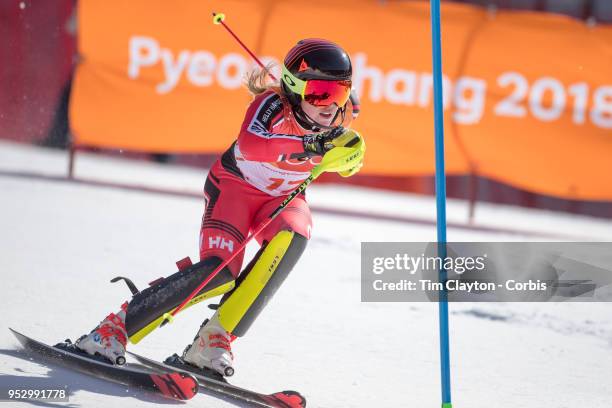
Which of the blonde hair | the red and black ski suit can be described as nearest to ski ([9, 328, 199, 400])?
the red and black ski suit

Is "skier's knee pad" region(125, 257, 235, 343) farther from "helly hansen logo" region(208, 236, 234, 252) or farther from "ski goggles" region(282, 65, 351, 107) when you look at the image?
"ski goggles" region(282, 65, 351, 107)

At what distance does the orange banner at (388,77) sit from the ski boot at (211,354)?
6.15m

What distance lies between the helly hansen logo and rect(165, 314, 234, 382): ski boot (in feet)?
1.04

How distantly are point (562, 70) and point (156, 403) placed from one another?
7478 millimetres

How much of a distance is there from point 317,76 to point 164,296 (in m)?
1.22

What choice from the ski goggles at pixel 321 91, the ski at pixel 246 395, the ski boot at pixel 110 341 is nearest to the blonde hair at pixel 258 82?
the ski goggles at pixel 321 91

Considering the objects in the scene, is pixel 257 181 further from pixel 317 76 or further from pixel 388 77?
pixel 388 77

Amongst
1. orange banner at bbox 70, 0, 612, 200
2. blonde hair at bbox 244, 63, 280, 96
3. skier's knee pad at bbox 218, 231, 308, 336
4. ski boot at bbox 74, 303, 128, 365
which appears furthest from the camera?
orange banner at bbox 70, 0, 612, 200

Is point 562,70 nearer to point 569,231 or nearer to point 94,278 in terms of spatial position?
point 569,231

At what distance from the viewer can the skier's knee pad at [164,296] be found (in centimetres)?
454

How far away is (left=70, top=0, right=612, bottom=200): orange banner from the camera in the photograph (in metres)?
10.6

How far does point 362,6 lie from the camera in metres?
10.7

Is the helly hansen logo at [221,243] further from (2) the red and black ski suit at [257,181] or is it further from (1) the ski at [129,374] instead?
(1) the ski at [129,374]

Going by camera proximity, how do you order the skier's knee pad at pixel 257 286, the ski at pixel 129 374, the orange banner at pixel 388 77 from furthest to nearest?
the orange banner at pixel 388 77, the skier's knee pad at pixel 257 286, the ski at pixel 129 374
